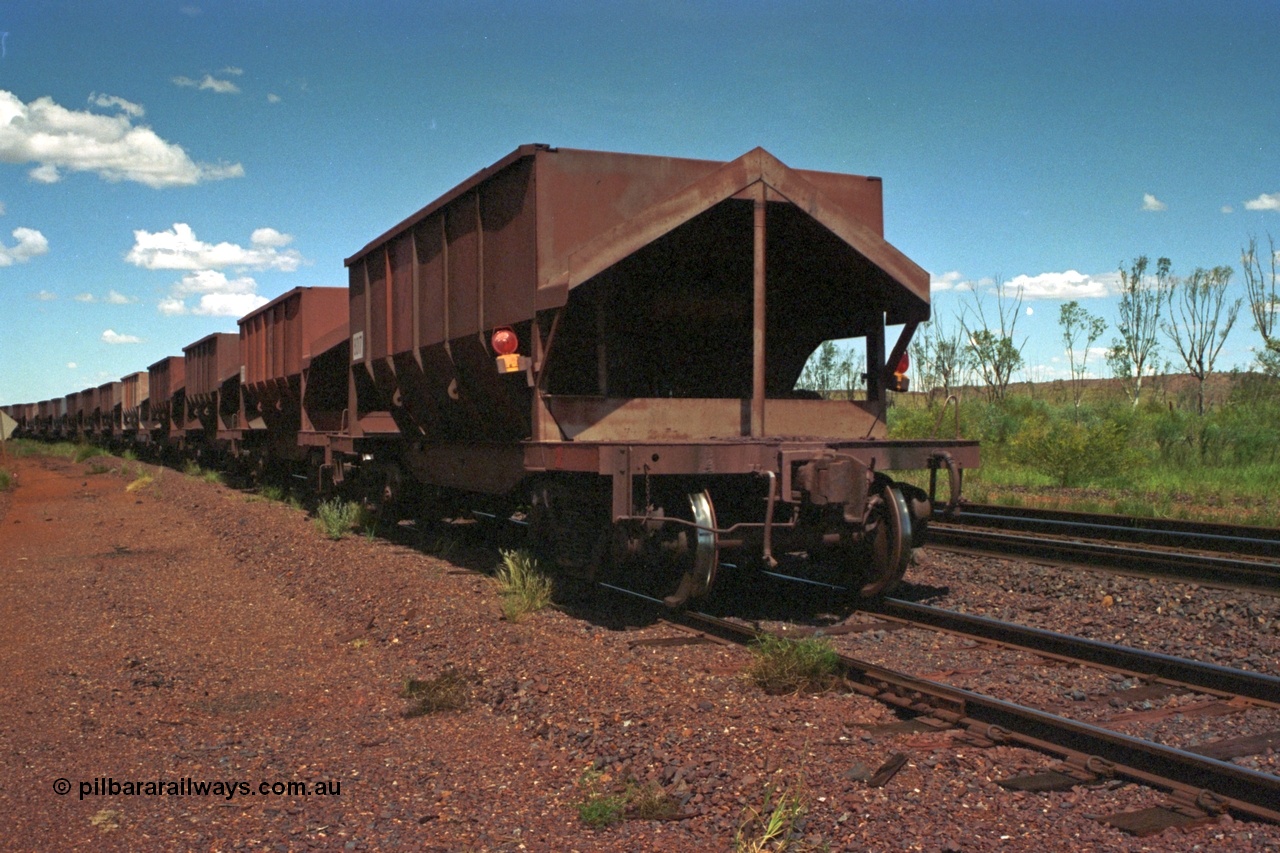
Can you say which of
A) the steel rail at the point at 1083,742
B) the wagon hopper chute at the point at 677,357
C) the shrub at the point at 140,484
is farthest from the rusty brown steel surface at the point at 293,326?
the steel rail at the point at 1083,742

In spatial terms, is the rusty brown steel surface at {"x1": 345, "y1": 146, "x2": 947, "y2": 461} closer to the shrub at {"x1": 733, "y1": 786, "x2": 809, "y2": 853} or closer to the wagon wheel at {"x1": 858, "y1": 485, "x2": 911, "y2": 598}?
the wagon wheel at {"x1": 858, "y1": 485, "x2": 911, "y2": 598}

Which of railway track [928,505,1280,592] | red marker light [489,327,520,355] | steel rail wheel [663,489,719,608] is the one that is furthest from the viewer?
railway track [928,505,1280,592]

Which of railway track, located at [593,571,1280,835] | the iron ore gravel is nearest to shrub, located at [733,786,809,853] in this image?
the iron ore gravel

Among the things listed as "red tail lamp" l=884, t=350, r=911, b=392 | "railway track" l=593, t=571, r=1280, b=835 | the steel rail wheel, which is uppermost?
"red tail lamp" l=884, t=350, r=911, b=392

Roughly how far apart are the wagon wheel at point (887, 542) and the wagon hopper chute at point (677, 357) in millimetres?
15

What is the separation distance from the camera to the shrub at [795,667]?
545 cm

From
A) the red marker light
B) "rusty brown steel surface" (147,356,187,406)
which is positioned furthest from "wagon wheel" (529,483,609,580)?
"rusty brown steel surface" (147,356,187,406)

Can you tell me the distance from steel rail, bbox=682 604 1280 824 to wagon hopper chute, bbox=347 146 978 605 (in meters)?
1.54

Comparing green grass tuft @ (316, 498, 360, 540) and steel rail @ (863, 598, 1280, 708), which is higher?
green grass tuft @ (316, 498, 360, 540)

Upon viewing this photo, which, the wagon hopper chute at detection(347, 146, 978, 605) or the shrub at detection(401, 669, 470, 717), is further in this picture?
the wagon hopper chute at detection(347, 146, 978, 605)

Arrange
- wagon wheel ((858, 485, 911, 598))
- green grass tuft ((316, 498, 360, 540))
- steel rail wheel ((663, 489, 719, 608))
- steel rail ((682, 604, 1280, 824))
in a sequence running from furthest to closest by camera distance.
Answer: green grass tuft ((316, 498, 360, 540)), wagon wheel ((858, 485, 911, 598)), steel rail wheel ((663, 489, 719, 608)), steel rail ((682, 604, 1280, 824))

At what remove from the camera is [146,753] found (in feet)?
16.3

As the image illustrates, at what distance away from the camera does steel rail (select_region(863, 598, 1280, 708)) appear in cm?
525

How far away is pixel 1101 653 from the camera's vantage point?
5.97 m
